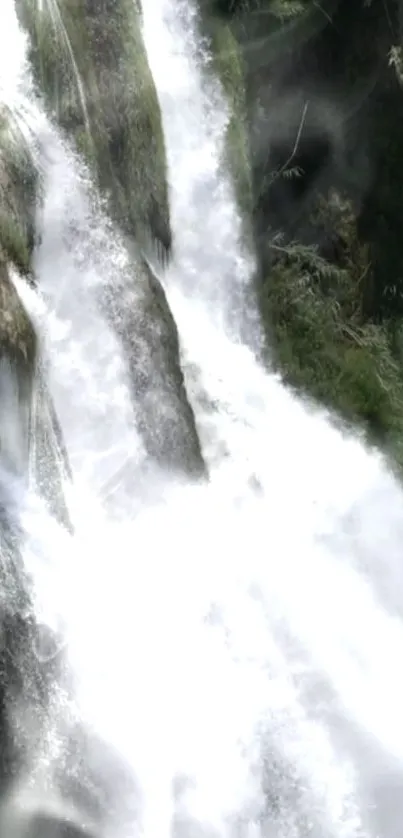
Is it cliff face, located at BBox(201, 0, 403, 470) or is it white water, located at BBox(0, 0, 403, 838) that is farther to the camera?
cliff face, located at BBox(201, 0, 403, 470)

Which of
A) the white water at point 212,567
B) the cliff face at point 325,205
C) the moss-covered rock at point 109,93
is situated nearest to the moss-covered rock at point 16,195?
the white water at point 212,567

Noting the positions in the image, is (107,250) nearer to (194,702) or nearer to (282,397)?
(282,397)

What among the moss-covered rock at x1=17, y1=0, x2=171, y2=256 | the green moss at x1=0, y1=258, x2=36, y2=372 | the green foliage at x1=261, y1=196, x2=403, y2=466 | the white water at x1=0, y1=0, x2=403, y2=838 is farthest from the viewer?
the green foliage at x1=261, y1=196, x2=403, y2=466

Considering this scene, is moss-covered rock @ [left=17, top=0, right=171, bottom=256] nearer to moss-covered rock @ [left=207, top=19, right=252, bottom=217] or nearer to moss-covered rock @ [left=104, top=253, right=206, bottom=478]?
moss-covered rock @ [left=104, top=253, right=206, bottom=478]

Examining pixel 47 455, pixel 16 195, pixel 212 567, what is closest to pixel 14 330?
pixel 47 455

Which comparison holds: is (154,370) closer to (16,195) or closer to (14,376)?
(14,376)

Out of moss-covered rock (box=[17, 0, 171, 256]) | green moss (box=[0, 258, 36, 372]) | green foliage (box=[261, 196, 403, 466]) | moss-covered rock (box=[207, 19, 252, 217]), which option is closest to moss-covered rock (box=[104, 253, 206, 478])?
moss-covered rock (box=[17, 0, 171, 256])

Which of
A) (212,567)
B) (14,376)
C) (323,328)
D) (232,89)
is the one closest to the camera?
(14,376)

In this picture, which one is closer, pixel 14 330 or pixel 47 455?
pixel 14 330

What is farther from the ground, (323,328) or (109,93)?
(109,93)
